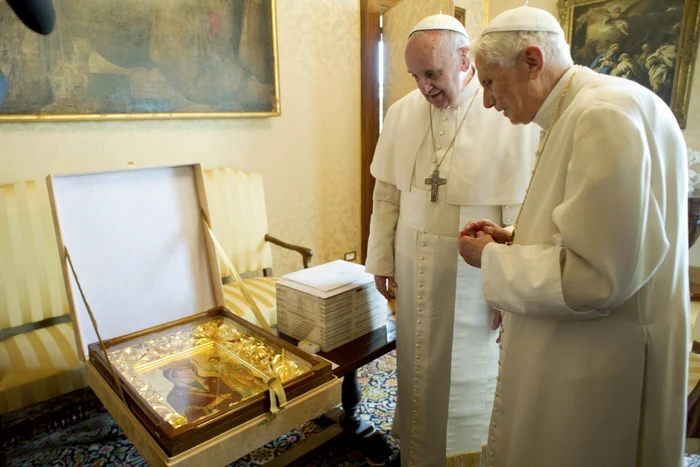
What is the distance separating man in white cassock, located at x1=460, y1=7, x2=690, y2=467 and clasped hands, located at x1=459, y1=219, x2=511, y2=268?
73 mm

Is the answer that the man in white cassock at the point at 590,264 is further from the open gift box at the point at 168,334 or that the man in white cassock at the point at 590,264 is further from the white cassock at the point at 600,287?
the open gift box at the point at 168,334

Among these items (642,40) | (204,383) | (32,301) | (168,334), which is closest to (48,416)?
(32,301)

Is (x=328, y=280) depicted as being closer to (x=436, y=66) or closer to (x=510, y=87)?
(x=436, y=66)

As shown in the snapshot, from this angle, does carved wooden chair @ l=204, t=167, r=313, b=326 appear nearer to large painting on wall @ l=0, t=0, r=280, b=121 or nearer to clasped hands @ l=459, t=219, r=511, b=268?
large painting on wall @ l=0, t=0, r=280, b=121

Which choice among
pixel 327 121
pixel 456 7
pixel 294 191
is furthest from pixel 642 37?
pixel 294 191

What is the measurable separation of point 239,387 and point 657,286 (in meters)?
1.08

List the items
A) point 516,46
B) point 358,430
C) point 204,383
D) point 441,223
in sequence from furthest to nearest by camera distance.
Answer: point 358,430
point 441,223
point 204,383
point 516,46

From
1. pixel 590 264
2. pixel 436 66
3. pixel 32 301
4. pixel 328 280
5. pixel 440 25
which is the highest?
pixel 440 25

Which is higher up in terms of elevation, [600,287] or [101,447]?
[600,287]

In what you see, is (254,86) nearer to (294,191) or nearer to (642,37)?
(294,191)

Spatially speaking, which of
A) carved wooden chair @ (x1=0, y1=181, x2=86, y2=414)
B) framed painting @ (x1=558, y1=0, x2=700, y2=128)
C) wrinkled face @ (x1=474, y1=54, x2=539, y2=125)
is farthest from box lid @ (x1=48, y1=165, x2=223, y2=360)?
framed painting @ (x1=558, y1=0, x2=700, y2=128)

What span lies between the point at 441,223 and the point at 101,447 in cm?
195

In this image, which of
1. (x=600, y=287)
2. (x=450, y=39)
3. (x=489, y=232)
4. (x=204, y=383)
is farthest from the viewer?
(x=450, y=39)

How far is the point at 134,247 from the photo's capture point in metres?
1.71
